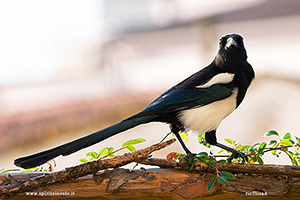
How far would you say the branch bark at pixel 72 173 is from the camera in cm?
71

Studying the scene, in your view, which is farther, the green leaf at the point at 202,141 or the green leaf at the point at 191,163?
the green leaf at the point at 202,141

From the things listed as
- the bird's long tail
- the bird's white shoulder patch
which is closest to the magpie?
the bird's white shoulder patch

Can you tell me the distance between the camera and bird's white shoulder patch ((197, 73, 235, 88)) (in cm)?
83

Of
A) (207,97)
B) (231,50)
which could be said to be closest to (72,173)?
(207,97)

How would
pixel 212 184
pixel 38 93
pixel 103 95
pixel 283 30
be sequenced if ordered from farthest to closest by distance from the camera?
pixel 38 93, pixel 103 95, pixel 283 30, pixel 212 184

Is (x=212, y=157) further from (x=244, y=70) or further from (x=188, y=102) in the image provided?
(x=244, y=70)

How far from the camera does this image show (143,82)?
11.9 ft

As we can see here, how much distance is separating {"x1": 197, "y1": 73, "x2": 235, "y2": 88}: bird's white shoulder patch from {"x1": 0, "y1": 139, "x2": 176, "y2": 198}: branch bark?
0.20 m

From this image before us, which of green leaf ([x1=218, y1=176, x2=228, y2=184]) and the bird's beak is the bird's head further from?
green leaf ([x1=218, y1=176, x2=228, y2=184])

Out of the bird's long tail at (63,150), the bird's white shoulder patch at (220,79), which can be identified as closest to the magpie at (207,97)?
the bird's white shoulder patch at (220,79)

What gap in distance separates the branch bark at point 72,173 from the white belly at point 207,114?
111mm

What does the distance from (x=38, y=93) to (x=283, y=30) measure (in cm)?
286

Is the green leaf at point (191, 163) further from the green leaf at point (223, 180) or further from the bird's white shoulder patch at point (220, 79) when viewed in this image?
the bird's white shoulder patch at point (220, 79)

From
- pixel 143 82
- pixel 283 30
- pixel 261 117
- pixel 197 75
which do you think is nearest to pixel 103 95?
pixel 143 82
